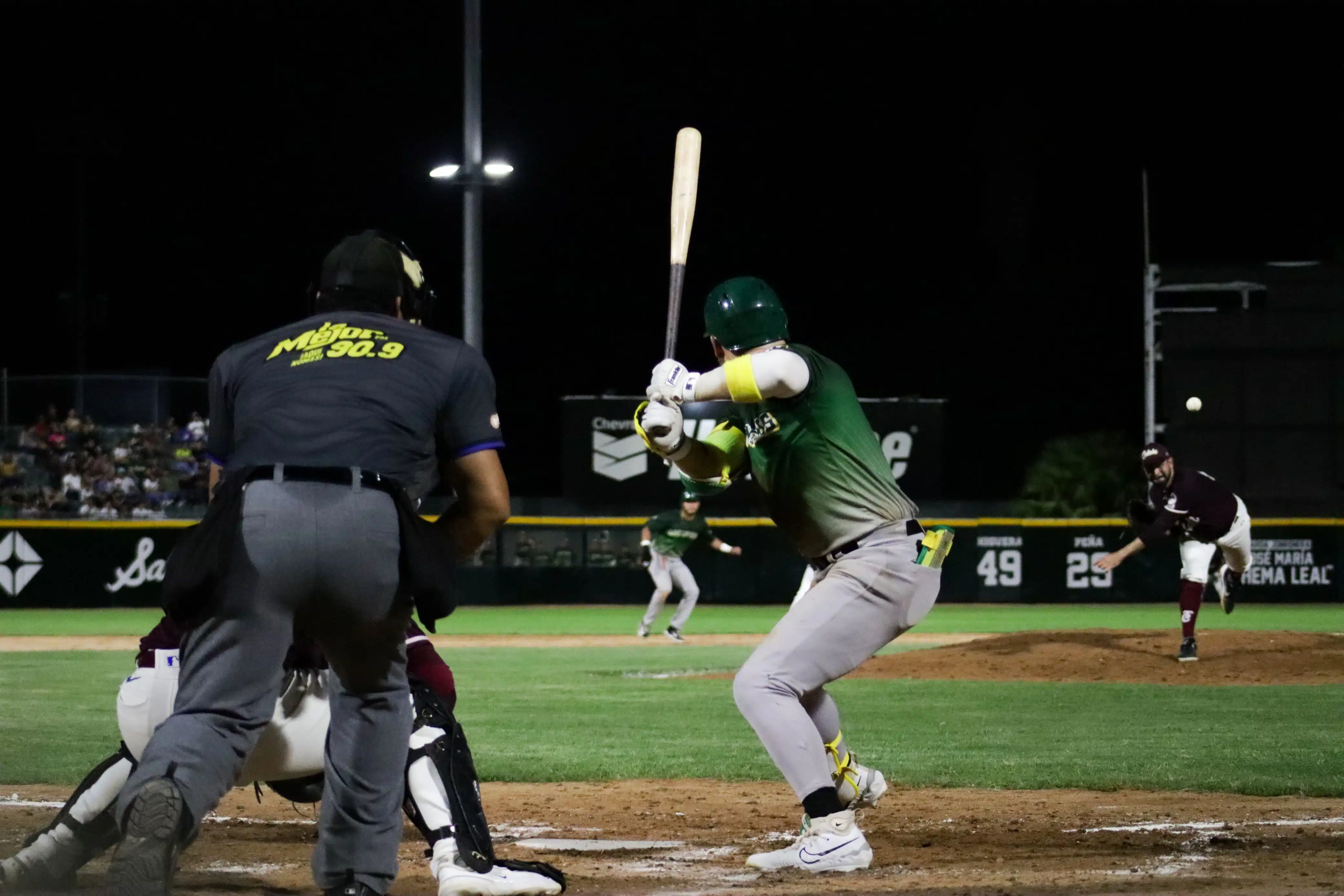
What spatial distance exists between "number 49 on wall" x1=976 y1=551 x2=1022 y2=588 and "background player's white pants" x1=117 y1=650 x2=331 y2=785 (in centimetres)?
2544

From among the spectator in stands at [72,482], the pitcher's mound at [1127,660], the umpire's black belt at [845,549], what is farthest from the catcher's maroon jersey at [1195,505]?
the spectator in stands at [72,482]

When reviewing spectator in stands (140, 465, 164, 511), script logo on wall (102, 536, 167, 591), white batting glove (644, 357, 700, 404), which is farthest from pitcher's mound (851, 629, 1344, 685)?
spectator in stands (140, 465, 164, 511)

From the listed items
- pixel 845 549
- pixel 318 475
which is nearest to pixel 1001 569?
pixel 845 549

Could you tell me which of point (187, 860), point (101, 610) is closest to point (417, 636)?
point (187, 860)

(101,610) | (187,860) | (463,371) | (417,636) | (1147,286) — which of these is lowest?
(101,610)

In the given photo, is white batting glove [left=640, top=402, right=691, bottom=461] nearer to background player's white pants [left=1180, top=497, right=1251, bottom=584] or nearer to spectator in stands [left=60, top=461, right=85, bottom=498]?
background player's white pants [left=1180, top=497, right=1251, bottom=584]

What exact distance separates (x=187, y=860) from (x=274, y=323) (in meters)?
Answer: 36.9

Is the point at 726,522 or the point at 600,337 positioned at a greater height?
the point at 600,337

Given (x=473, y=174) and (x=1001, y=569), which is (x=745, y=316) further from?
(x=1001, y=569)

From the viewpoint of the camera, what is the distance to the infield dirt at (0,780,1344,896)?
4.99m

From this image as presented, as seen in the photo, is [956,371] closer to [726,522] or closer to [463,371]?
[726,522]

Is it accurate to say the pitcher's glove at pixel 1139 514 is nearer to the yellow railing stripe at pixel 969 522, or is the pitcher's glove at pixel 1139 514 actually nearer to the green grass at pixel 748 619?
the green grass at pixel 748 619

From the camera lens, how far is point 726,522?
28.7 metres

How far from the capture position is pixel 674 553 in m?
20.4
